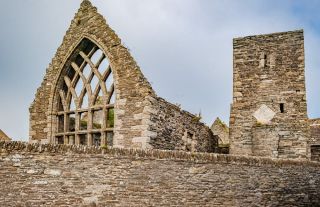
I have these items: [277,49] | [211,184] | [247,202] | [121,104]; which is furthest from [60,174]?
[277,49]

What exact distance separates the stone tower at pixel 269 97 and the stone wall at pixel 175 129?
5.37 ft

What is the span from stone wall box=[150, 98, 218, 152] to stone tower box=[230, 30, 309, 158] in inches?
64.4

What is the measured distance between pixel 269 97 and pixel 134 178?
31.3ft

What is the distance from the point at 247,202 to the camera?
10422 millimetres

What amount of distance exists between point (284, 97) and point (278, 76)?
0.82m

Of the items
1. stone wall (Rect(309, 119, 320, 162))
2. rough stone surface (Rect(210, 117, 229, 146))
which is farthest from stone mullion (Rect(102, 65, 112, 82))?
rough stone surface (Rect(210, 117, 229, 146))

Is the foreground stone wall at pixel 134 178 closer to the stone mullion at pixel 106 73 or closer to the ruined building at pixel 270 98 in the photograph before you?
the ruined building at pixel 270 98

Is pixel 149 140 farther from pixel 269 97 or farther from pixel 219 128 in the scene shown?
pixel 219 128

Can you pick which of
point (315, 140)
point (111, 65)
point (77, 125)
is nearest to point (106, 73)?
point (111, 65)

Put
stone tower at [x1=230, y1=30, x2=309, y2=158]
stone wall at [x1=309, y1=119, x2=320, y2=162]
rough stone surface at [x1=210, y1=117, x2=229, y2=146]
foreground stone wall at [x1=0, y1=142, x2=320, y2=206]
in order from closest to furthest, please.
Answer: foreground stone wall at [x1=0, y1=142, x2=320, y2=206]
stone tower at [x1=230, y1=30, x2=309, y2=158]
stone wall at [x1=309, y1=119, x2=320, y2=162]
rough stone surface at [x1=210, y1=117, x2=229, y2=146]

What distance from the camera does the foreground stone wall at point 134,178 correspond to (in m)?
7.55

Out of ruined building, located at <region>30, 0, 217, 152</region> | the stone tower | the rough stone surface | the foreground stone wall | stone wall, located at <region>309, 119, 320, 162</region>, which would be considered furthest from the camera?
the rough stone surface

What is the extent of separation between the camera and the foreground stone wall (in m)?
7.55

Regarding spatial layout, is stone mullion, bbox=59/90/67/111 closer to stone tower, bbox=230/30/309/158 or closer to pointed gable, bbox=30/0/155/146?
pointed gable, bbox=30/0/155/146
